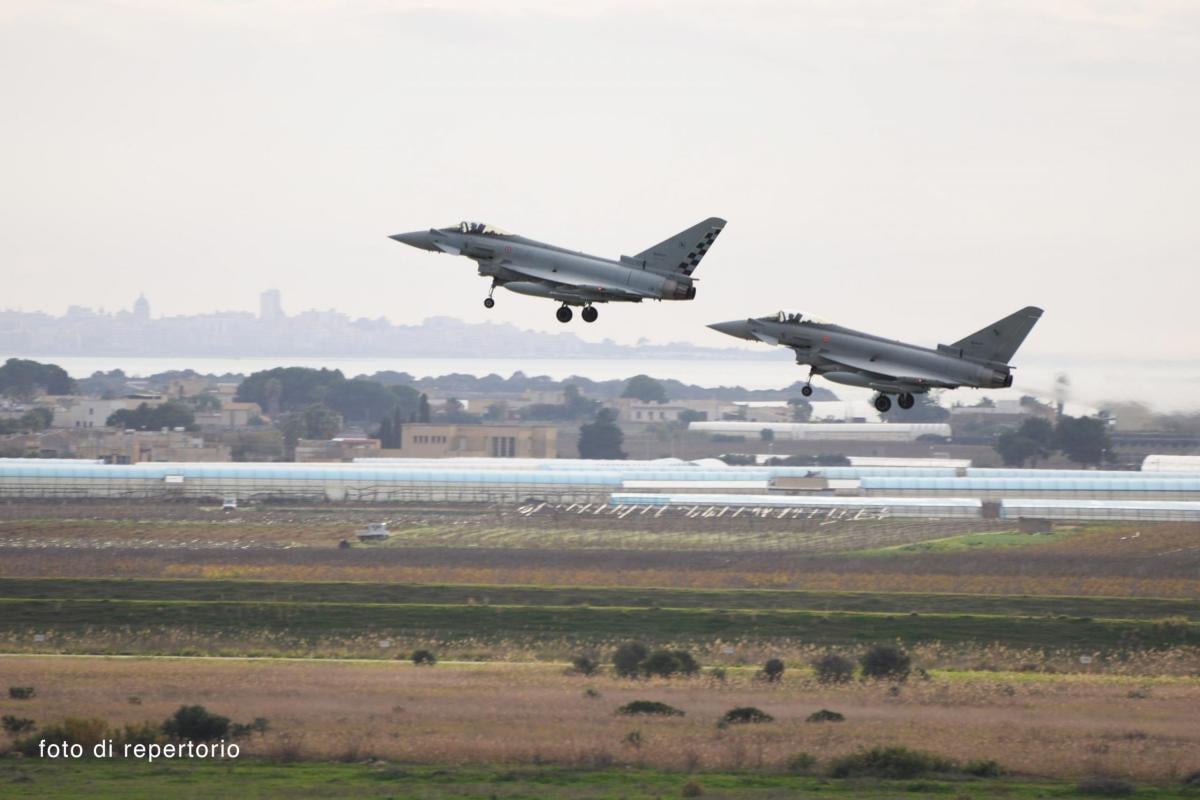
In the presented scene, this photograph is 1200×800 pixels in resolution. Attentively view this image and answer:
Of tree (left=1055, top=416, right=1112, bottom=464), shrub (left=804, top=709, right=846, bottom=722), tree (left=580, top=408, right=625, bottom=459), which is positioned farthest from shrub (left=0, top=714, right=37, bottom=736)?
tree (left=580, top=408, right=625, bottom=459)

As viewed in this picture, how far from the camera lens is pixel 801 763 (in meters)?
55.9

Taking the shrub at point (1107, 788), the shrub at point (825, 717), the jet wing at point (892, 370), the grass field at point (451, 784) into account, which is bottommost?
the grass field at point (451, 784)

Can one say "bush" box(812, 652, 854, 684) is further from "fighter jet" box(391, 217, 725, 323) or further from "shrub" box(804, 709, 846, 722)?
"fighter jet" box(391, 217, 725, 323)

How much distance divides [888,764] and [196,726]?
2193 centimetres

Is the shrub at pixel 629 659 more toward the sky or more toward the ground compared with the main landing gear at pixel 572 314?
more toward the ground

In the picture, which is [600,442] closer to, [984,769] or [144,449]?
[144,449]

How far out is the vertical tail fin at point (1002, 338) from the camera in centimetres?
5441

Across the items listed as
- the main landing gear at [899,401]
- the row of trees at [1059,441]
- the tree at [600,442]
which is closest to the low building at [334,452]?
the tree at [600,442]

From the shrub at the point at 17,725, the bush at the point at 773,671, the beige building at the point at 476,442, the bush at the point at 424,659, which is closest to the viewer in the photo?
the shrub at the point at 17,725

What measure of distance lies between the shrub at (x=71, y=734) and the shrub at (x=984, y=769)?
26.9 m

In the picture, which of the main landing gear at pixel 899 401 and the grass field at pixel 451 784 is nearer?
the grass field at pixel 451 784

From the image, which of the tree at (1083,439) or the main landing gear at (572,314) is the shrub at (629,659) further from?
the tree at (1083,439)

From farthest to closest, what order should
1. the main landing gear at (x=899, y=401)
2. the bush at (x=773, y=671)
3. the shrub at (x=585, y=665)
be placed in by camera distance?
the shrub at (x=585, y=665), the bush at (x=773, y=671), the main landing gear at (x=899, y=401)

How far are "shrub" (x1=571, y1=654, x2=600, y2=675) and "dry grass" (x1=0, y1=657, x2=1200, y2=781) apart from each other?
31.3 inches
